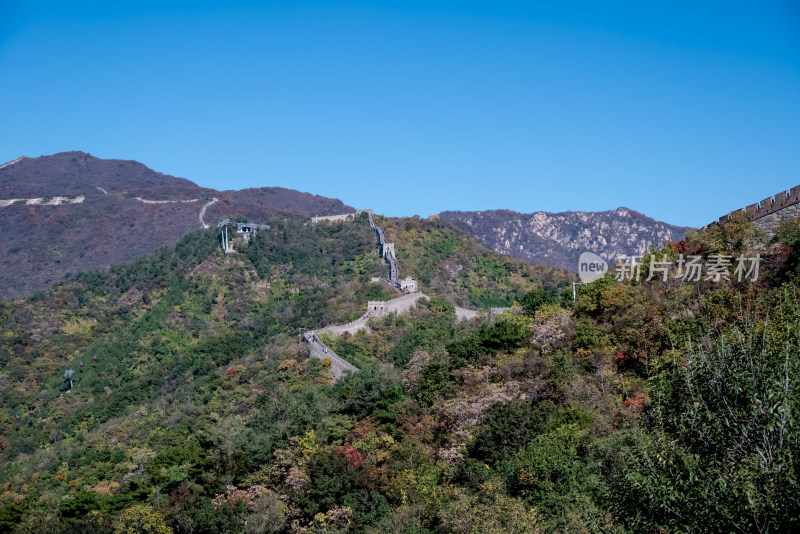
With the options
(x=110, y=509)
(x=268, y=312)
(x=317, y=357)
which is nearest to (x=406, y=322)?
(x=317, y=357)

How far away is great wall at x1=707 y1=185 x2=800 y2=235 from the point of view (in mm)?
23891

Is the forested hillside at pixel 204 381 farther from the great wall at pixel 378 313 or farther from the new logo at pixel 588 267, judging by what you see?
the new logo at pixel 588 267

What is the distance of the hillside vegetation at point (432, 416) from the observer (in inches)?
424

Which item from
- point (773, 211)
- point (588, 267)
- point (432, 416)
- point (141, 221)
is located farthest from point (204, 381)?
point (141, 221)

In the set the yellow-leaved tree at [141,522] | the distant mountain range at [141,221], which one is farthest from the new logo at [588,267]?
the distant mountain range at [141,221]

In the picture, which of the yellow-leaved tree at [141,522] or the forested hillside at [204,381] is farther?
the forested hillside at [204,381]

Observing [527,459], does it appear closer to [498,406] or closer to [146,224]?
[498,406]

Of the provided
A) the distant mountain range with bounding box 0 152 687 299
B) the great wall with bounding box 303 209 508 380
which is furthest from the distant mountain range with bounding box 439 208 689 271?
the great wall with bounding box 303 209 508 380

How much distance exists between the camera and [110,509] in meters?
30.3

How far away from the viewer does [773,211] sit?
24547mm

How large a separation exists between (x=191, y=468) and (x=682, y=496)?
24585 mm

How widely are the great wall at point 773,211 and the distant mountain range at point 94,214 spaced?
336ft

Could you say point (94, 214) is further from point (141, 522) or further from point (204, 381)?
point (141, 522)

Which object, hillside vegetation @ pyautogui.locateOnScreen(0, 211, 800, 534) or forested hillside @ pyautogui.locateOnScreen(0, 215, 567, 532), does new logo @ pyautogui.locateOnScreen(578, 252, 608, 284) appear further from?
forested hillside @ pyautogui.locateOnScreen(0, 215, 567, 532)
